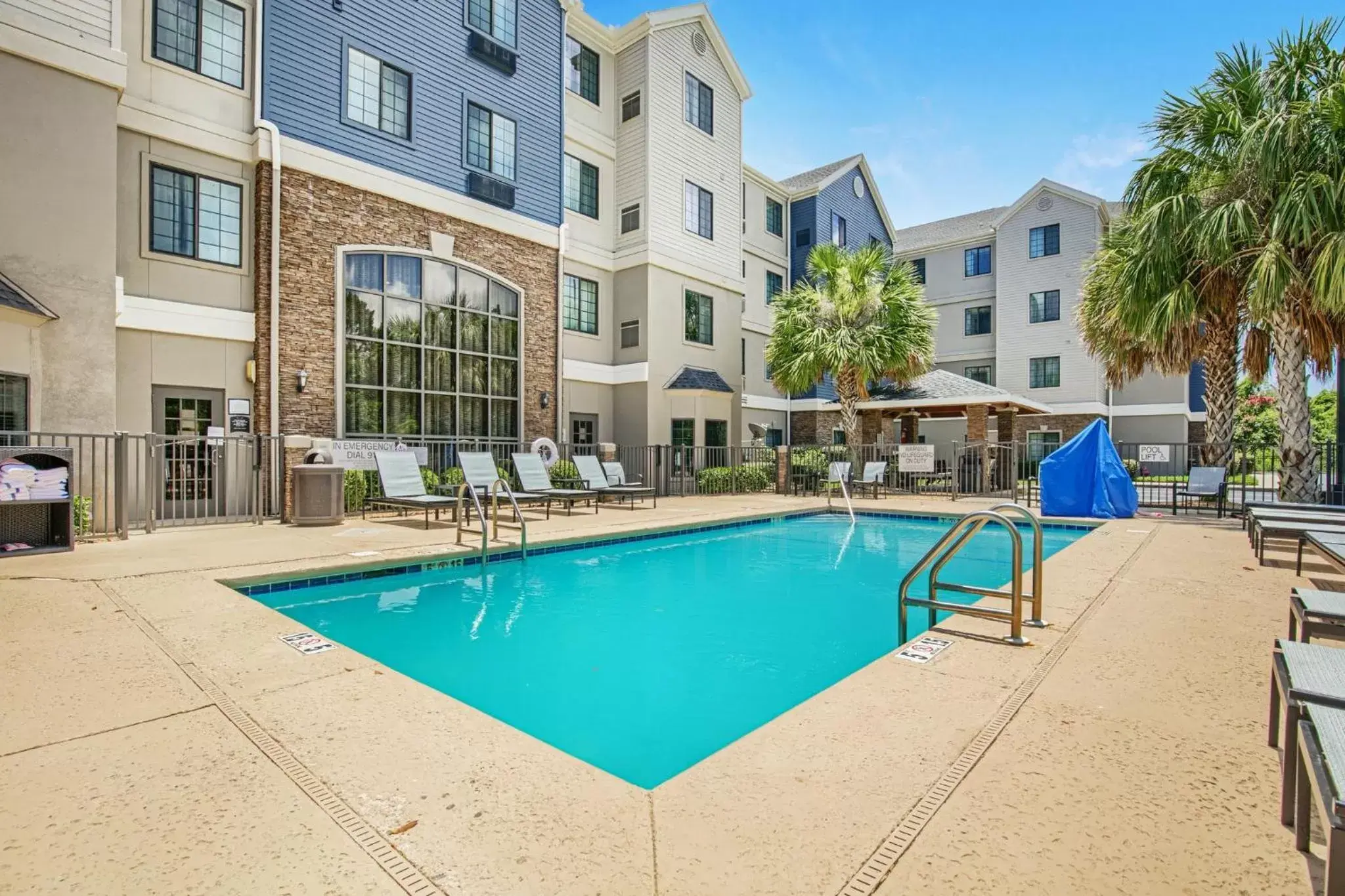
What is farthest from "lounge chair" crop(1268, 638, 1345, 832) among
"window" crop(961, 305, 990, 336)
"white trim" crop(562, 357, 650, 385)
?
"window" crop(961, 305, 990, 336)

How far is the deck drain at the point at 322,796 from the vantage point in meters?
1.81

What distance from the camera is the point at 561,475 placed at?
47.8 feet

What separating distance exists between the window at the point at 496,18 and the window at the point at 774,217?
36.8 feet

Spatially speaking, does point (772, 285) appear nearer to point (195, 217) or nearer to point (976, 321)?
point (976, 321)

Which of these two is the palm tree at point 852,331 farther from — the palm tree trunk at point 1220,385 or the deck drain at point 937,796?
the deck drain at point 937,796

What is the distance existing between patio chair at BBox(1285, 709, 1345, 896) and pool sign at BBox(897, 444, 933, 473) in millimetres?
15371

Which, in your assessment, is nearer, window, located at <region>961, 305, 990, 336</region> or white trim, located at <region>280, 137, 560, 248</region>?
white trim, located at <region>280, 137, 560, 248</region>

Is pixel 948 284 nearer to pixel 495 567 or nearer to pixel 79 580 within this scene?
pixel 495 567

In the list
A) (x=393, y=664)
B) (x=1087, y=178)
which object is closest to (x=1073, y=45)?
(x=1087, y=178)

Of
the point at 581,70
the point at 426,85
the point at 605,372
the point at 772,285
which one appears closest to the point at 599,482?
the point at 605,372

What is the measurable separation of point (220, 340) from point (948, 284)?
26.7 meters

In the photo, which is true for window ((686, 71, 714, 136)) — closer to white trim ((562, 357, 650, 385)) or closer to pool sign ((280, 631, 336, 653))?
white trim ((562, 357, 650, 385))

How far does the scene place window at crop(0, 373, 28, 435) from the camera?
826cm

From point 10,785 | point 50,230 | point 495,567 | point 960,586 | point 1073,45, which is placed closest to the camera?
point 10,785
